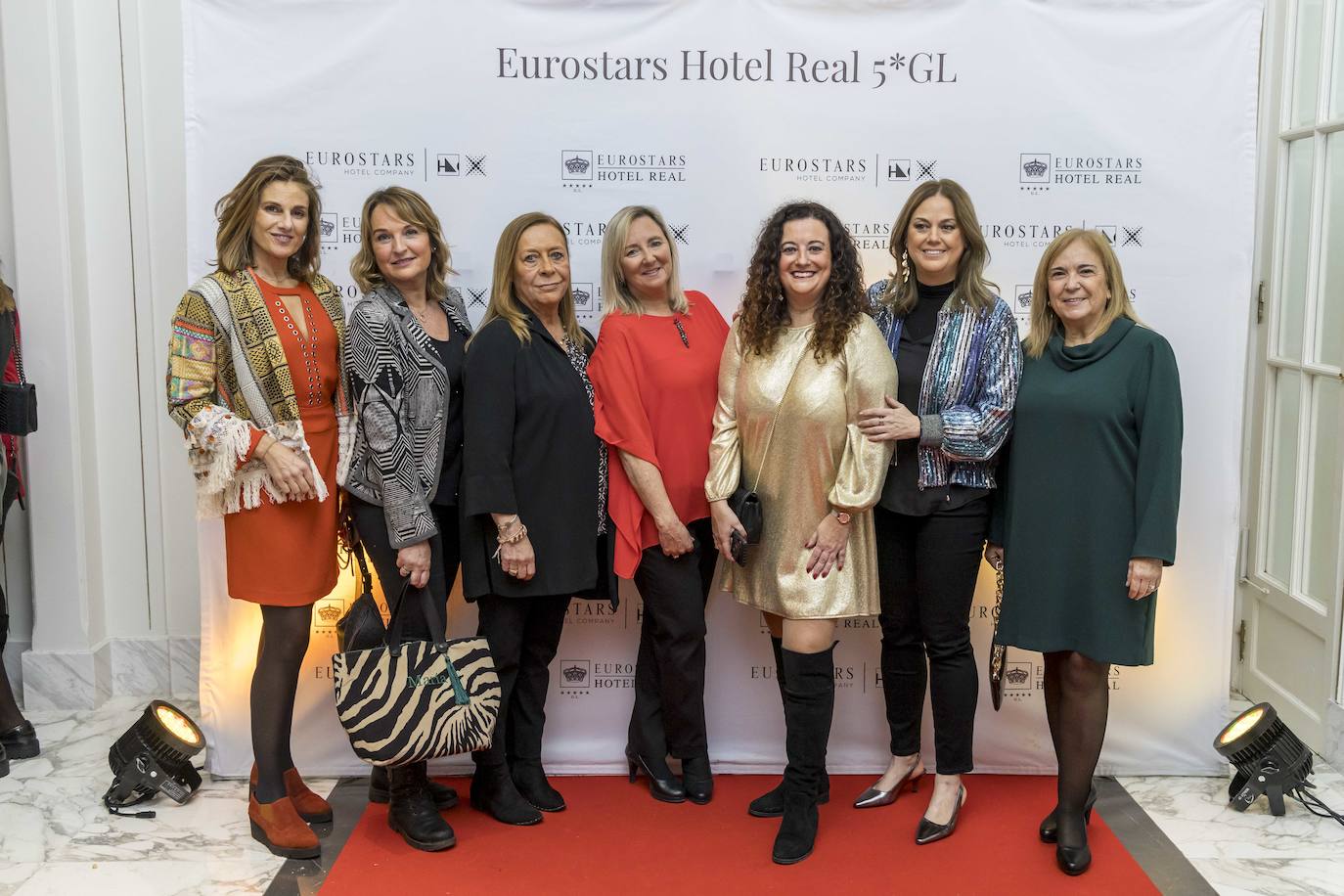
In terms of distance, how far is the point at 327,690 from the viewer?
3551 mm

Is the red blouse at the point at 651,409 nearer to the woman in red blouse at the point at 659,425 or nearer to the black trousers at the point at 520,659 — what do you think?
the woman in red blouse at the point at 659,425

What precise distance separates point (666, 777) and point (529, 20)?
2289mm

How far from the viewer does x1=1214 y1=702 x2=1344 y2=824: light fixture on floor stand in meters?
3.24

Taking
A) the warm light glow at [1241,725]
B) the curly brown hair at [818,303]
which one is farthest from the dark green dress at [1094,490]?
the warm light glow at [1241,725]

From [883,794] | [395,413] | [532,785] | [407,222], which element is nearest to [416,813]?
[532,785]

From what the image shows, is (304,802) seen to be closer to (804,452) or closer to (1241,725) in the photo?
(804,452)

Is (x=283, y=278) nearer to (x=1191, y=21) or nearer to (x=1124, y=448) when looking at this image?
(x=1124, y=448)

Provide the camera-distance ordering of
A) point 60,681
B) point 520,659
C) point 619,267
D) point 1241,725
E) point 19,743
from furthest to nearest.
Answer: point 60,681
point 19,743
point 1241,725
point 520,659
point 619,267

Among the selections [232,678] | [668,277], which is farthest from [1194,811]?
[232,678]

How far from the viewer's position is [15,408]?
3.42 metres

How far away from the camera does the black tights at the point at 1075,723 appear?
286cm

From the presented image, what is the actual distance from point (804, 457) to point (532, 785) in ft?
Result: 4.13

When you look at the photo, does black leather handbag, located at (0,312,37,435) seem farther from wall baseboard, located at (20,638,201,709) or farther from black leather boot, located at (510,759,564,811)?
black leather boot, located at (510,759,564,811)

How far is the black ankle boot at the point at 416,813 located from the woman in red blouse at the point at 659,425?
71 cm
